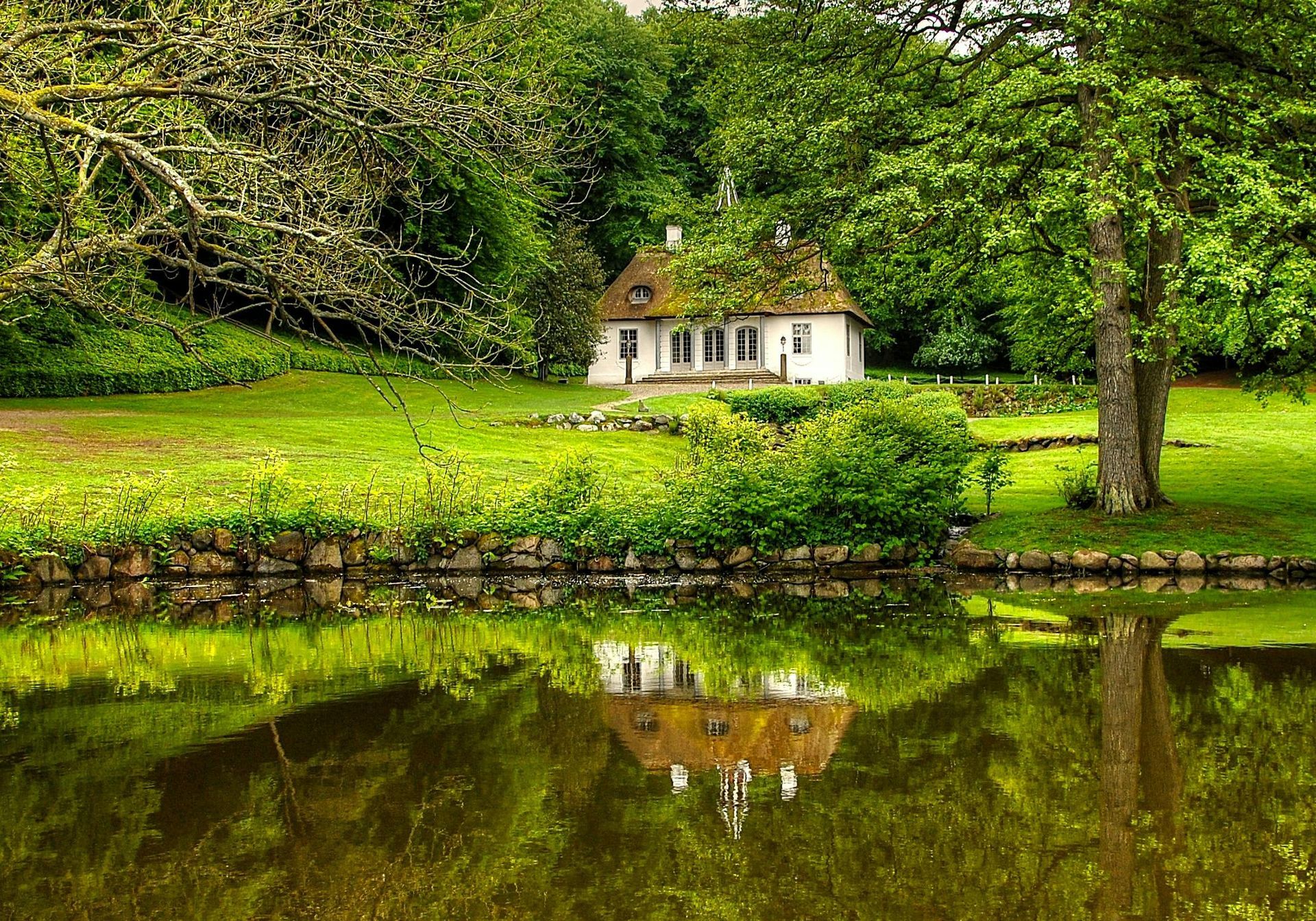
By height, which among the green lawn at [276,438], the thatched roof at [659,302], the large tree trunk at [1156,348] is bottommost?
the green lawn at [276,438]

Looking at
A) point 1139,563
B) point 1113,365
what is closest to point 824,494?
point 1139,563

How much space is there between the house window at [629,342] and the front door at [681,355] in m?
1.51

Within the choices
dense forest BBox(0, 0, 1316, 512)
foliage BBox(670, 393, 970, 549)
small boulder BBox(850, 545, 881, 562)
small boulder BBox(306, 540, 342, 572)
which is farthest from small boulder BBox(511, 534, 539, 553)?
small boulder BBox(850, 545, 881, 562)

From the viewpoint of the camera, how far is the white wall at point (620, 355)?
52062mm

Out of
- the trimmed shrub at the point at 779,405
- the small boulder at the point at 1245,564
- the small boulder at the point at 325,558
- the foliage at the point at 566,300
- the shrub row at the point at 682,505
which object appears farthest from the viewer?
the foliage at the point at 566,300

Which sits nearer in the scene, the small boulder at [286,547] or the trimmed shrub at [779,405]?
the small boulder at [286,547]

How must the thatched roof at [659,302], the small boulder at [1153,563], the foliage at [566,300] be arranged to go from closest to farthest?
the small boulder at [1153,563]
the foliage at [566,300]
the thatched roof at [659,302]

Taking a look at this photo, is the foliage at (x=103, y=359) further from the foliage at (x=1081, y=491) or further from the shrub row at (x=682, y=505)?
the foliage at (x=1081, y=491)

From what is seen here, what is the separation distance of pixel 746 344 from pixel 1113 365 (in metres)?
35.1

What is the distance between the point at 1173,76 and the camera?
49.3 ft

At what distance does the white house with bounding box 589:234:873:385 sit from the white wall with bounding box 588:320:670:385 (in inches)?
1.2

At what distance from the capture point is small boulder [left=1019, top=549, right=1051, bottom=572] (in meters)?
16.9

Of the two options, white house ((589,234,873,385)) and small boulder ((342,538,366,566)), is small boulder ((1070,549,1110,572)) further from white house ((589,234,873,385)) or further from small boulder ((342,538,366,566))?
white house ((589,234,873,385))

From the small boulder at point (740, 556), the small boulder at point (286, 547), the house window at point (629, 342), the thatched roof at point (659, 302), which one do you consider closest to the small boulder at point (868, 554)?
the small boulder at point (740, 556)
